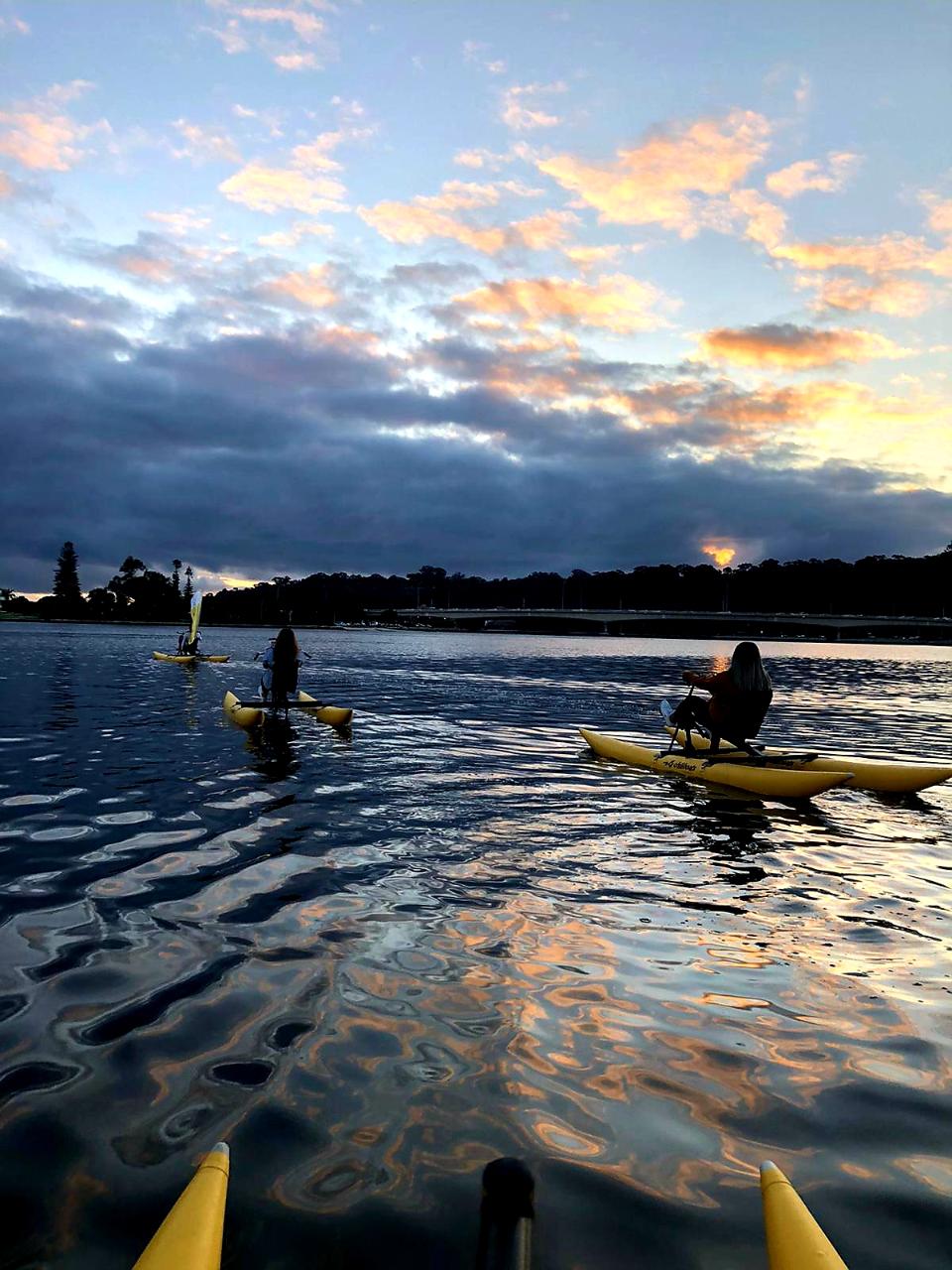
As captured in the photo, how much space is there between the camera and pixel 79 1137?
13.5 ft

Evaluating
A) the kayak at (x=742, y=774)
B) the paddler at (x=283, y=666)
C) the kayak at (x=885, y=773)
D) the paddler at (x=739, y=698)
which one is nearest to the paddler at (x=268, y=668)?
the paddler at (x=283, y=666)

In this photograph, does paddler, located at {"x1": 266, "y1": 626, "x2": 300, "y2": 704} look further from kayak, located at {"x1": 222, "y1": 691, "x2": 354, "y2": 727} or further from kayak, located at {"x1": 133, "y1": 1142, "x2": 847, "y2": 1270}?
kayak, located at {"x1": 133, "y1": 1142, "x2": 847, "y2": 1270}

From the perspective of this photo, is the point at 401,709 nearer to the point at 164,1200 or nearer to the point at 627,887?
the point at 627,887

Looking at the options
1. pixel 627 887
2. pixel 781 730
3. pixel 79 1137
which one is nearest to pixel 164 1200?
pixel 79 1137

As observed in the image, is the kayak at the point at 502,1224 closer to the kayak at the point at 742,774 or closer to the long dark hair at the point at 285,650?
the kayak at the point at 742,774

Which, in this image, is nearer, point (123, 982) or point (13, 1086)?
point (13, 1086)

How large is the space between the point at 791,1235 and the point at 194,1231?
2.36 meters

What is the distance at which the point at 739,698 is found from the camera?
46.9ft

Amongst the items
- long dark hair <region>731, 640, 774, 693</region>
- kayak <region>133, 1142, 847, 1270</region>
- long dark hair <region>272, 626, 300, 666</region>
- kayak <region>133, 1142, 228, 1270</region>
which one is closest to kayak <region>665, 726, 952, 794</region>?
long dark hair <region>731, 640, 774, 693</region>

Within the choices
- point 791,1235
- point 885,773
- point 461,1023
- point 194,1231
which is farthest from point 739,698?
point 194,1231

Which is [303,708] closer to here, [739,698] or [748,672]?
[739,698]

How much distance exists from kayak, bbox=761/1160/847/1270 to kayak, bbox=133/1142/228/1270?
218 centimetres

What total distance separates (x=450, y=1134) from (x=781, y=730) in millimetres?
21234

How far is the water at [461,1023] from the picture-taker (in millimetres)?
3680
